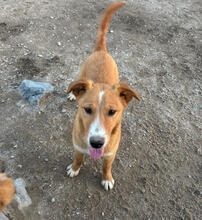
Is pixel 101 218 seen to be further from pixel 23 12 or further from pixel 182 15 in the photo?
pixel 182 15

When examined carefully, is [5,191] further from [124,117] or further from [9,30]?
[9,30]

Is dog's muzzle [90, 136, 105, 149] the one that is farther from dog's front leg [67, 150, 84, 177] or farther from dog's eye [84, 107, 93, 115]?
dog's front leg [67, 150, 84, 177]

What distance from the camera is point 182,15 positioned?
7812mm

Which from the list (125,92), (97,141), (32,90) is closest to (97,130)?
(97,141)

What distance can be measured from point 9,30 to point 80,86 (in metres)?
4.34

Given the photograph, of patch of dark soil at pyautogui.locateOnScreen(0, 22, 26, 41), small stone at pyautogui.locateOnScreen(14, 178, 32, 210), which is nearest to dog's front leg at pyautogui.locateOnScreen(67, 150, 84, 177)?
small stone at pyautogui.locateOnScreen(14, 178, 32, 210)

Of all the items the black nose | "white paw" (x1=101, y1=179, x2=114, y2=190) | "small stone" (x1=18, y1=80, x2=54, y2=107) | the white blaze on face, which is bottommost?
"white paw" (x1=101, y1=179, x2=114, y2=190)

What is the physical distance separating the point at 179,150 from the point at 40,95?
2.95m

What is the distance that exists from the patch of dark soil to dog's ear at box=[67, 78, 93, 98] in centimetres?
394

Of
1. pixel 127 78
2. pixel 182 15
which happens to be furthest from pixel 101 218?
pixel 182 15

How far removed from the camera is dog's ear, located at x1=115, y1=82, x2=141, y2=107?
2.84 metres

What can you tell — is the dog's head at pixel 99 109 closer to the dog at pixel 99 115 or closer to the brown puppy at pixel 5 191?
the dog at pixel 99 115

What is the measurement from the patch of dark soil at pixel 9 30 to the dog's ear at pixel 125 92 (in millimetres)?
4337

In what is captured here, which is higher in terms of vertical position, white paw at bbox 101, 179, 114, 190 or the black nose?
the black nose
